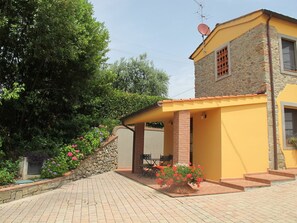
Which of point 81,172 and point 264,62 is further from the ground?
point 264,62

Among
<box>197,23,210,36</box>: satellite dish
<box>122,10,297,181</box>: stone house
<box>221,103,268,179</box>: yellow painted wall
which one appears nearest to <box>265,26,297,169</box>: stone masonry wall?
<box>122,10,297,181</box>: stone house

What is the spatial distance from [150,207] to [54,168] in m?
4.54

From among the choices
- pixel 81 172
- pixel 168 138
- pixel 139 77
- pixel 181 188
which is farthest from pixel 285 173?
pixel 139 77

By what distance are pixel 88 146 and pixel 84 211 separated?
585cm

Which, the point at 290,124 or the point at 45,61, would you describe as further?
the point at 290,124

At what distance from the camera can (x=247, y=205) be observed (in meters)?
6.30

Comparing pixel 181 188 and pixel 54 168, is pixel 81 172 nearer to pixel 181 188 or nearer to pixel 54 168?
pixel 54 168

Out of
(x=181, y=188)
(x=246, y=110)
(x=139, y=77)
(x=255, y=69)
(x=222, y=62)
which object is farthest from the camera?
(x=139, y=77)

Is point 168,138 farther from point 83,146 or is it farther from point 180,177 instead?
point 180,177

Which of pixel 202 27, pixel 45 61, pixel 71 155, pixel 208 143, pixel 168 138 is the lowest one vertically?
pixel 71 155

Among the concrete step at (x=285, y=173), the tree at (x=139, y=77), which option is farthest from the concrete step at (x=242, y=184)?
the tree at (x=139, y=77)

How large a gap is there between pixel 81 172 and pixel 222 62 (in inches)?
354

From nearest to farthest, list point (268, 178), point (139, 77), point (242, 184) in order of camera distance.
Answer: point (242, 184) → point (268, 178) → point (139, 77)

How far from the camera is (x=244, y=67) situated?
11.6m
